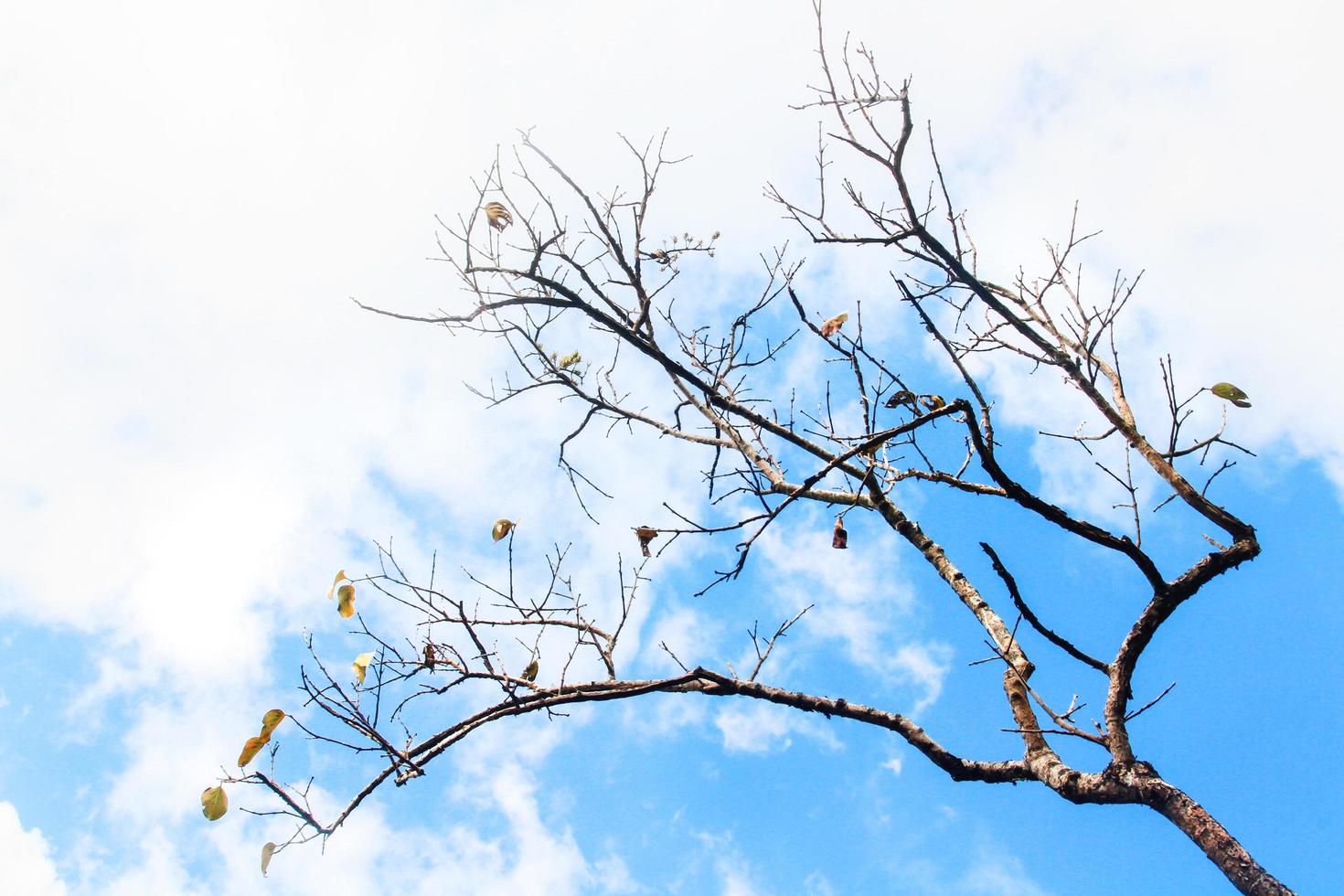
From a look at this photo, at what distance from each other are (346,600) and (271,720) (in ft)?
2.63

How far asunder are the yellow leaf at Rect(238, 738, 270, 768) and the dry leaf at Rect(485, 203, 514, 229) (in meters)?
2.27

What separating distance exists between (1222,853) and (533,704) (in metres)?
2.35

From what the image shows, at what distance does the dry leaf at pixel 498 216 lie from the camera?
11.1 feet

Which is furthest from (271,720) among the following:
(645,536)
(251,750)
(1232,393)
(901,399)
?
(1232,393)

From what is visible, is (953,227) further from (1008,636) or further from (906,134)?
(1008,636)

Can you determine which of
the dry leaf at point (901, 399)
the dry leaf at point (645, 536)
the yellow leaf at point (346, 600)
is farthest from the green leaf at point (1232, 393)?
the yellow leaf at point (346, 600)

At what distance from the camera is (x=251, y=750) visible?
3014mm

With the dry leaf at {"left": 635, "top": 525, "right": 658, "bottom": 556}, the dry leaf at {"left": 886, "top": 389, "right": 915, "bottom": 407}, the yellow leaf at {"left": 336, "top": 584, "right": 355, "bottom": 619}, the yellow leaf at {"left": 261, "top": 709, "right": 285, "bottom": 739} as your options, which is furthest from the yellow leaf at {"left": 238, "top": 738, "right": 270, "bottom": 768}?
the dry leaf at {"left": 886, "top": 389, "right": 915, "bottom": 407}

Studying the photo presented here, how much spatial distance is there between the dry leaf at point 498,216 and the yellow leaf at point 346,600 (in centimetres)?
188

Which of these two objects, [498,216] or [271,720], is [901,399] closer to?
[498,216]

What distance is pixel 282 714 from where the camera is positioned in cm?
311

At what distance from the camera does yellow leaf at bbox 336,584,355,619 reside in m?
3.80

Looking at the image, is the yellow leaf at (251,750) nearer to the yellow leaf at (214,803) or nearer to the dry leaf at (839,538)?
the yellow leaf at (214,803)

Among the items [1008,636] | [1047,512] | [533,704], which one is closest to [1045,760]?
[1008,636]
